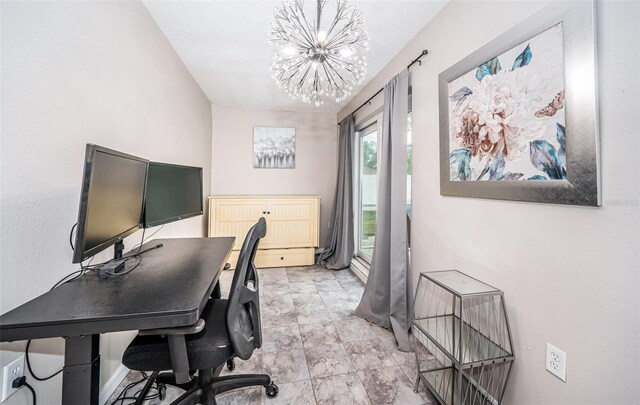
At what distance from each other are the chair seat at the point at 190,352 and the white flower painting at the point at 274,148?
3144 mm

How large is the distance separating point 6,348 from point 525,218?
7.12ft

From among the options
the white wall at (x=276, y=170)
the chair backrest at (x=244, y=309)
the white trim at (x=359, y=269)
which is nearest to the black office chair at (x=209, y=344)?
the chair backrest at (x=244, y=309)

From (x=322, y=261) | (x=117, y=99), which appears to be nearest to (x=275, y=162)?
(x=322, y=261)

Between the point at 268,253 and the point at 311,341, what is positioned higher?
the point at 268,253

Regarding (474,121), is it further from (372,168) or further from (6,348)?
(6,348)

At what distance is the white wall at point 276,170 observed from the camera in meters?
3.93

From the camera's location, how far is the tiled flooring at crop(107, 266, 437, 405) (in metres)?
1.44

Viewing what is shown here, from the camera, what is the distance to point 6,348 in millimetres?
917

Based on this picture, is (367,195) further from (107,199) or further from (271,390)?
(107,199)

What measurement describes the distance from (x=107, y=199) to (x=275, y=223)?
2605 mm

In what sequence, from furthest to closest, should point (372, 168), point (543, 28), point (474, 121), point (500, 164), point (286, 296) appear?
point (372, 168) < point (286, 296) < point (474, 121) < point (500, 164) < point (543, 28)

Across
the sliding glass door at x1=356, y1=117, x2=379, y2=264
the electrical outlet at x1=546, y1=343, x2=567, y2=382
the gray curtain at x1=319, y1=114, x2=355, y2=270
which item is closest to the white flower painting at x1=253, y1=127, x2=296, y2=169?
the gray curtain at x1=319, y1=114, x2=355, y2=270

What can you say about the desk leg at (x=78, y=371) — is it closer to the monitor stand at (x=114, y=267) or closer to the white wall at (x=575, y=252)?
the monitor stand at (x=114, y=267)

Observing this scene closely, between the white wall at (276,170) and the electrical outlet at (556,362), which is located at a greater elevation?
the white wall at (276,170)
